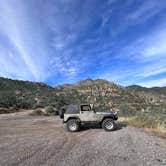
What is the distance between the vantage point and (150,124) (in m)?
12.7

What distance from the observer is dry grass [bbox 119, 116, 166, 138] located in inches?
430

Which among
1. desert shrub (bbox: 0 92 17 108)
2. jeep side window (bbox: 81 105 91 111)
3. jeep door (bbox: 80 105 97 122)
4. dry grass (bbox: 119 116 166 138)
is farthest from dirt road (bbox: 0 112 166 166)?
desert shrub (bbox: 0 92 17 108)

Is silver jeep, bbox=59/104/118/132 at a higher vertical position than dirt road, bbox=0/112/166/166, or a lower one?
higher

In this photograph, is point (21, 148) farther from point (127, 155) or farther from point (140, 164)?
point (140, 164)

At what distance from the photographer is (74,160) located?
6.05 meters

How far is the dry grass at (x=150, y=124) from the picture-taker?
10920 mm

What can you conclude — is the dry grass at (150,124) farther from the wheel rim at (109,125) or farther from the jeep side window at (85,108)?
the jeep side window at (85,108)

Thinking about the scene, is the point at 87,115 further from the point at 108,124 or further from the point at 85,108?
the point at 108,124

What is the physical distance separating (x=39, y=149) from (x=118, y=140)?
152 inches

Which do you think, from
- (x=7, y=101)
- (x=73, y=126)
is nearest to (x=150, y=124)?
(x=73, y=126)

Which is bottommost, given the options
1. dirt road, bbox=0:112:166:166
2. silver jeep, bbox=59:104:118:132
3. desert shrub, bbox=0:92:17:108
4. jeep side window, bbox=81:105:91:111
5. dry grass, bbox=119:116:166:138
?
dirt road, bbox=0:112:166:166

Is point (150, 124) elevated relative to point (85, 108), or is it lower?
lower

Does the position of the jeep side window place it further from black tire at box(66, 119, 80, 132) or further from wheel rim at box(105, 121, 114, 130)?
wheel rim at box(105, 121, 114, 130)

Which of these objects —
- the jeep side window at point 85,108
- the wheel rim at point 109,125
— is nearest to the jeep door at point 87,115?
the jeep side window at point 85,108
